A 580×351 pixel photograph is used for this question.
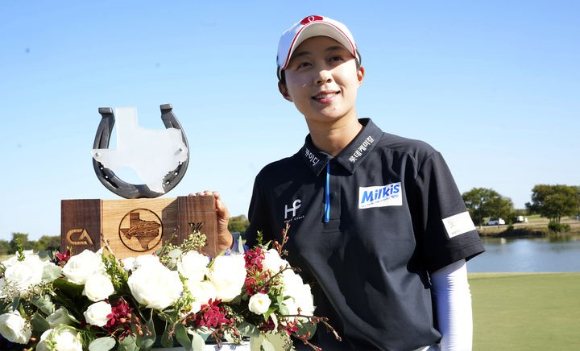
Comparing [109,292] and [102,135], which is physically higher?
[102,135]

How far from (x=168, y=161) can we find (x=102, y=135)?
291mm

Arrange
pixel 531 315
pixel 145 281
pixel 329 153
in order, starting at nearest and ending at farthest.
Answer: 1. pixel 145 281
2. pixel 329 153
3. pixel 531 315

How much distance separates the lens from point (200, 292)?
1275 mm

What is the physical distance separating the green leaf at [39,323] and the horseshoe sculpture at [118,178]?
3.61 feet

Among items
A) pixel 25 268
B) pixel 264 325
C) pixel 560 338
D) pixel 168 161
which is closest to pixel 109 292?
pixel 25 268

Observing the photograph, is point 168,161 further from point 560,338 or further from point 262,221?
point 560,338

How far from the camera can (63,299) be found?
1.29 metres

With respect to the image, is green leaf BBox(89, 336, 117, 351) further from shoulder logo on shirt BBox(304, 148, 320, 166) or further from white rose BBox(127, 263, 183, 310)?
shoulder logo on shirt BBox(304, 148, 320, 166)

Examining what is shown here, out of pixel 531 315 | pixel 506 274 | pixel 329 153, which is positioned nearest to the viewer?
pixel 329 153

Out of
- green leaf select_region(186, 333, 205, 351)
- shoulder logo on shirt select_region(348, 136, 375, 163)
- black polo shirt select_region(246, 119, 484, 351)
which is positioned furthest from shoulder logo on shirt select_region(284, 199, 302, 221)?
green leaf select_region(186, 333, 205, 351)

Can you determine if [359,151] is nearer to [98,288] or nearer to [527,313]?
[98,288]

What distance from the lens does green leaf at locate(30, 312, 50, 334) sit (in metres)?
1.27

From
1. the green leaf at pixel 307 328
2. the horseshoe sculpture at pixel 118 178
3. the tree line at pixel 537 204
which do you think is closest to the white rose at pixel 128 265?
the green leaf at pixel 307 328

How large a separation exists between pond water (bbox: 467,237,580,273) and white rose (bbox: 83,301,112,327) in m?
15.7
